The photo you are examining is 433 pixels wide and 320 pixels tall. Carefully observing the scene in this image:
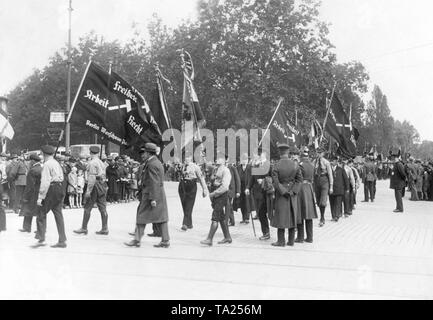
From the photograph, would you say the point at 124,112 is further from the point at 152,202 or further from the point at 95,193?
the point at 152,202

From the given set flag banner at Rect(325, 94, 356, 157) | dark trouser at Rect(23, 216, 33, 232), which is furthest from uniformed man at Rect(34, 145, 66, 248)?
flag banner at Rect(325, 94, 356, 157)

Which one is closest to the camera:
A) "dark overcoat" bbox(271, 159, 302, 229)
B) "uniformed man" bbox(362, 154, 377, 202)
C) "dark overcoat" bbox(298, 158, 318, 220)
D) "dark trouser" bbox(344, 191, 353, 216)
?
"dark overcoat" bbox(271, 159, 302, 229)

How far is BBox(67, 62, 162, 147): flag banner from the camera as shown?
389 inches

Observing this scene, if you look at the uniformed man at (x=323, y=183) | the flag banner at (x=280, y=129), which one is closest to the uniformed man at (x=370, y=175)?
the flag banner at (x=280, y=129)

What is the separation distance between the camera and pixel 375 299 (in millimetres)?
5695

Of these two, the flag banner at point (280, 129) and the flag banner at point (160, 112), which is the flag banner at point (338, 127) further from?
the flag banner at point (160, 112)

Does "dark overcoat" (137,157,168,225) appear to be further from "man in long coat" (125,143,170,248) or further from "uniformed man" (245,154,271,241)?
"uniformed man" (245,154,271,241)

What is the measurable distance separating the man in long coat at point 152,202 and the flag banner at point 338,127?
8.11m

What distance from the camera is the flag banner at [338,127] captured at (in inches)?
628

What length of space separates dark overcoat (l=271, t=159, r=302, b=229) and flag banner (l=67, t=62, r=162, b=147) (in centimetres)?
321

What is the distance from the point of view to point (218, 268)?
24.1ft

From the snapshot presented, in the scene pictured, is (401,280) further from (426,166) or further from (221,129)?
(221,129)

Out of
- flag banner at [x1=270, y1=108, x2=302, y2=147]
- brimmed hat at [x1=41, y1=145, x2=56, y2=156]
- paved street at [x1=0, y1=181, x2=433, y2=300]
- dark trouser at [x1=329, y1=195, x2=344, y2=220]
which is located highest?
flag banner at [x1=270, y1=108, x2=302, y2=147]
